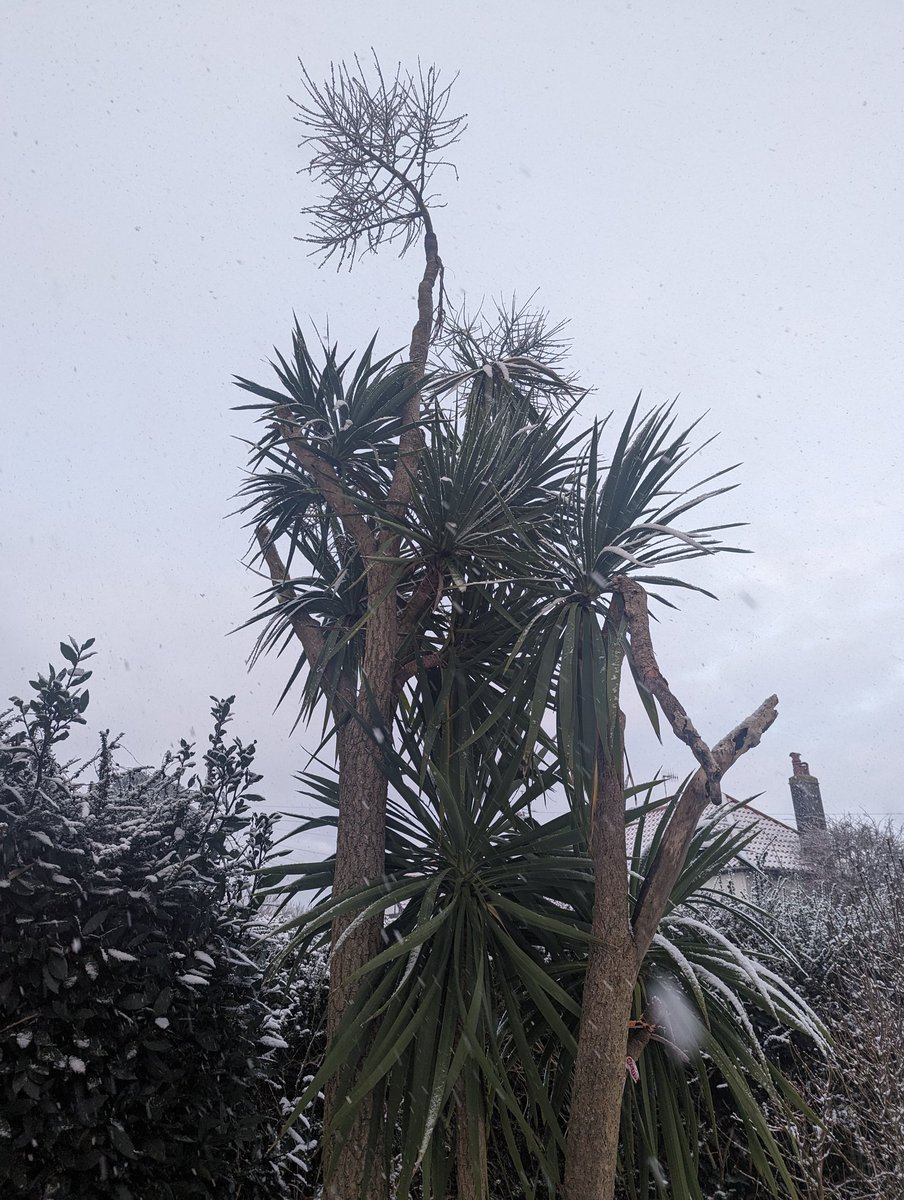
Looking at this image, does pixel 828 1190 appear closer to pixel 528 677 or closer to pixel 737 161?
pixel 528 677

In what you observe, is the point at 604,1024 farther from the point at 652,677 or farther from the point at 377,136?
the point at 377,136

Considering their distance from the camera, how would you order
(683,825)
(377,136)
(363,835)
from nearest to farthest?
(683,825) < (363,835) < (377,136)

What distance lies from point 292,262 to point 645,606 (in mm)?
3917

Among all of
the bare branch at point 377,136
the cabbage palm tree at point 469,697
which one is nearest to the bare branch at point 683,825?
the cabbage palm tree at point 469,697

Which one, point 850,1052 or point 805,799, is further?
point 805,799

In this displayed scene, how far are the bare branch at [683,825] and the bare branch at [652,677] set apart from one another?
27mm

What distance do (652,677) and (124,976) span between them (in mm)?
1819

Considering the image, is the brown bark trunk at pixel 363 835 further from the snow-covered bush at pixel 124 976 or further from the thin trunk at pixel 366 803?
the snow-covered bush at pixel 124 976

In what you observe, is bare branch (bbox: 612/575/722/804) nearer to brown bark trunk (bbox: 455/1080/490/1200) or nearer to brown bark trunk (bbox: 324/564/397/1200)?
brown bark trunk (bbox: 324/564/397/1200)

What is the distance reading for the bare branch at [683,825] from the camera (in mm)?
2420

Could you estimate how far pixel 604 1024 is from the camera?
2486mm

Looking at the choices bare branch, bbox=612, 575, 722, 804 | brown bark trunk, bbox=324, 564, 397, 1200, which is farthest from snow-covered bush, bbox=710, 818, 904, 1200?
brown bark trunk, bbox=324, 564, 397, 1200

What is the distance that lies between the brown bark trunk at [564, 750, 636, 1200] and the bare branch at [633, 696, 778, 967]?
0.06m

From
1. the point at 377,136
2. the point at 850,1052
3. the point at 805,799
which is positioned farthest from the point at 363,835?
the point at 805,799
